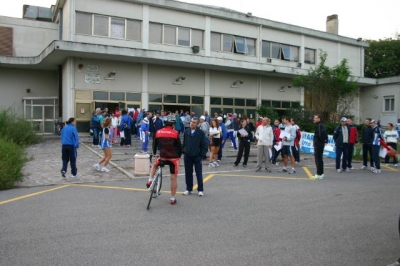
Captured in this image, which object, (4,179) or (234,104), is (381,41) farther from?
(4,179)

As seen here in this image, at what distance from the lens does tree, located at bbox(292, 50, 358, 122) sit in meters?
26.0

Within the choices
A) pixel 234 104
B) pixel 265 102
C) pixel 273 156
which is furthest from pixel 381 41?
pixel 273 156

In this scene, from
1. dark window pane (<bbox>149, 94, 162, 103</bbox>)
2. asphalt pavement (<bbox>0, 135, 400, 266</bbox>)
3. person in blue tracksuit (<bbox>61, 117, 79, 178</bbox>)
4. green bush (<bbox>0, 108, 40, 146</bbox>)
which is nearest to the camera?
asphalt pavement (<bbox>0, 135, 400, 266</bbox>)

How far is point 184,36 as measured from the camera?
26.8 m

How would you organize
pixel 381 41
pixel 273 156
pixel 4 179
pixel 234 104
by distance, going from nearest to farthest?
1. pixel 4 179
2. pixel 273 156
3. pixel 234 104
4. pixel 381 41

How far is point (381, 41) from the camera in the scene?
50.6 metres

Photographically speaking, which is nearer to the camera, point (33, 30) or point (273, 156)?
point (273, 156)

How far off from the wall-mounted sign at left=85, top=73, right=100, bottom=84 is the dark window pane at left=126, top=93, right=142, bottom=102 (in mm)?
2198

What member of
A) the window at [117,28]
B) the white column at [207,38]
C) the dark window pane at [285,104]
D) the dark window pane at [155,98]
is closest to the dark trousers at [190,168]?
the dark window pane at [155,98]

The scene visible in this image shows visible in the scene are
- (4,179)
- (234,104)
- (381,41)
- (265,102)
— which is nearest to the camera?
(4,179)

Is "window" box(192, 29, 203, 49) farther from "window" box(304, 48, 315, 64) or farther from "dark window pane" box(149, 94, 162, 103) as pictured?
"window" box(304, 48, 315, 64)

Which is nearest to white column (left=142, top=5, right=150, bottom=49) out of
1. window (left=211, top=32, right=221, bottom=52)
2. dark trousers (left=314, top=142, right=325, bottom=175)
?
window (left=211, top=32, right=221, bottom=52)

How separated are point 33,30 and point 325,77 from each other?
21.4m

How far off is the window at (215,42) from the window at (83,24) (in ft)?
30.0
